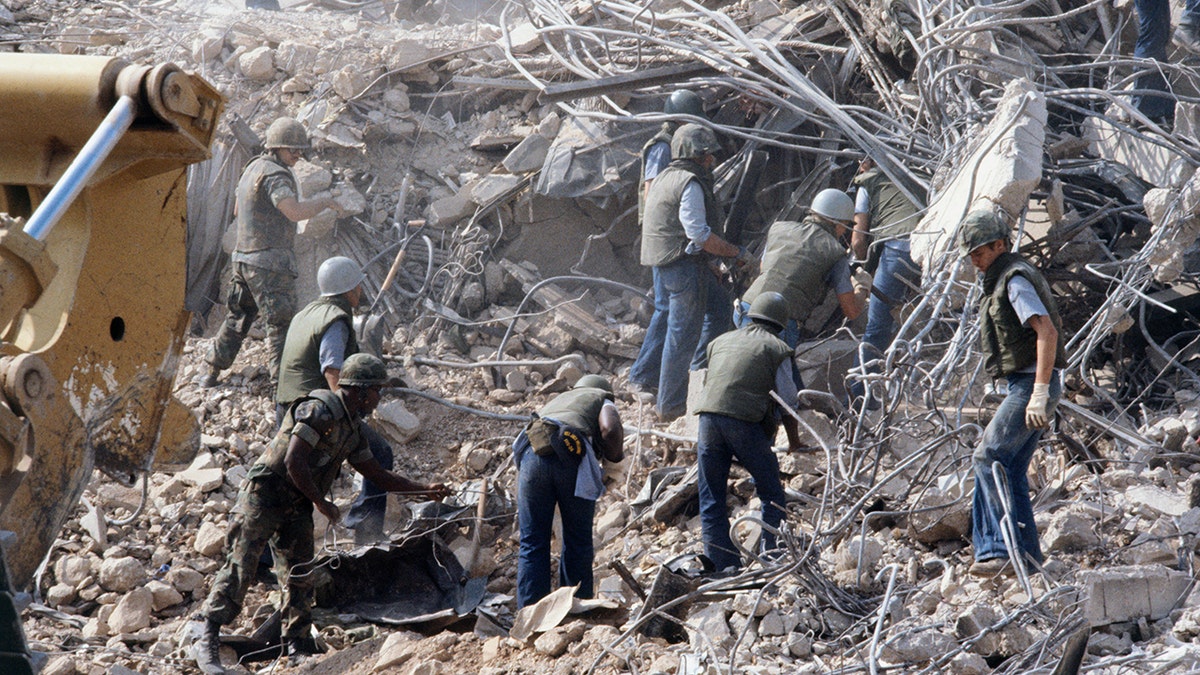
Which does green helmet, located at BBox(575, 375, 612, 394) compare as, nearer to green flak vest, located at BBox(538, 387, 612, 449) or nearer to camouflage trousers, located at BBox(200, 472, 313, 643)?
green flak vest, located at BBox(538, 387, 612, 449)

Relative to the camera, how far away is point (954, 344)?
18.6 ft

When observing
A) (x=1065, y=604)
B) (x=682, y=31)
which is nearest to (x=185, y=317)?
(x=1065, y=604)

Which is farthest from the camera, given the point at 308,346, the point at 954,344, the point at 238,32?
the point at 238,32

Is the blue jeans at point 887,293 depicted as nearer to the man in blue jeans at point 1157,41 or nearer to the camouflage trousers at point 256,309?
the man in blue jeans at point 1157,41

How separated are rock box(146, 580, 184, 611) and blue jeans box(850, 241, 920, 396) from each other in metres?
4.06

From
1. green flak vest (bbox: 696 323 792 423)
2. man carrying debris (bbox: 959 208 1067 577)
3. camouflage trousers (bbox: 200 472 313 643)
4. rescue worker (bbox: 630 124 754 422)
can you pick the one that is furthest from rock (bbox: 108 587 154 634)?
man carrying debris (bbox: 959 208 1067 577)

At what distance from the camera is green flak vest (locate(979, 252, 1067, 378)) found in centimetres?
485

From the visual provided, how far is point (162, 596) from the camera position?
624 cm

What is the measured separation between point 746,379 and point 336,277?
2400 millimetres

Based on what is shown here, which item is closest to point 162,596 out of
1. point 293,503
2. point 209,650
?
point 209,650

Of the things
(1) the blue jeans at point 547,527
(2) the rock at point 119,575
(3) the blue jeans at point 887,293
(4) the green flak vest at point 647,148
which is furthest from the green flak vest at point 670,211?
(2) the rock at point 119,575

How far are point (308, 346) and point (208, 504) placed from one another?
128 centimetres

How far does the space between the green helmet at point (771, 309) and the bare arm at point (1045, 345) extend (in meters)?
1.50

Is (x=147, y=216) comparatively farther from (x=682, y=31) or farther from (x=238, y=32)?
(x=238, y=32)
